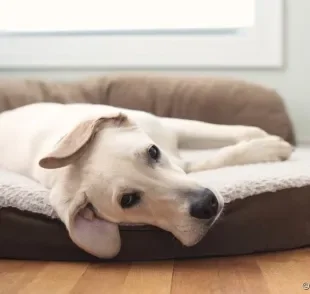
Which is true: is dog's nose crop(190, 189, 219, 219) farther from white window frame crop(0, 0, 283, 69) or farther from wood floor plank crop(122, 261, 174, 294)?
white window frame crop(0, 0, 283, 69)

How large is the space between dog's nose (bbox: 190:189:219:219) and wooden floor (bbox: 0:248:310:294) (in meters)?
0.15

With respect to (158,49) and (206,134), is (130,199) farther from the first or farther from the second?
(158,49)

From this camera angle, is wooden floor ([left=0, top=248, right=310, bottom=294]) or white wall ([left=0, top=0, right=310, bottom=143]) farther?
white wall ([left=0, top=0, right=310, bottom=143])

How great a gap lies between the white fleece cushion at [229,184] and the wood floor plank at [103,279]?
0.61ft

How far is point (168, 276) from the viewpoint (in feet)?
4.91

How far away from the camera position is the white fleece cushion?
1649mm

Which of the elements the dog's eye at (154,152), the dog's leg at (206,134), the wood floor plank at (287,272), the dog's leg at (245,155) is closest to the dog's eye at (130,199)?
the dog's eye at (154,152)

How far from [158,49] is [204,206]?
167 cm

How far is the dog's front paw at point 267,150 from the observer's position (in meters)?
1.98

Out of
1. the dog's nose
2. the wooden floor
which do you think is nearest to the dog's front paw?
the wooden floor

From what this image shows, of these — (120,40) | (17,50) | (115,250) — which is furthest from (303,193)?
(17,50)

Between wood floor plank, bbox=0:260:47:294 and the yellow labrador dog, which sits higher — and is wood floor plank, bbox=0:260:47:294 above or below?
below

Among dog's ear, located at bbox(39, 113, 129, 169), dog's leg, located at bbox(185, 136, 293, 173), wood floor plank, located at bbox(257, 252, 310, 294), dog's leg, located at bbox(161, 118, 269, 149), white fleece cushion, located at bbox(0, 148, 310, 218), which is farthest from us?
dog's leg, located at bbox(161, 118, 269, 149)

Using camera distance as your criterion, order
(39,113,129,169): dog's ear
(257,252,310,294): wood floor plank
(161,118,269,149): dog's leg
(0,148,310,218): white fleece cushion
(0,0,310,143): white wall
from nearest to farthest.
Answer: (257,252,310,294): wood floor plank < (39,113,129,169): dog's ear < (0,148,310,218): white fleece cushion < (161,118,269,149): dog's leg < (0,0,310,143): white wall
